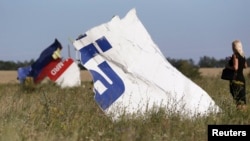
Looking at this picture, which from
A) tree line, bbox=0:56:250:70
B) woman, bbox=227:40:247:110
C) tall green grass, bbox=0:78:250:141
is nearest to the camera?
tall green grass, bbox=0:78:250:141

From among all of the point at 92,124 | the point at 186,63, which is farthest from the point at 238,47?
the point at 186,63

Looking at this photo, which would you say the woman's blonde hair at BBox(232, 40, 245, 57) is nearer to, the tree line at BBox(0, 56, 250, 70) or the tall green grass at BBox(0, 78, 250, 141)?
the tall green grass at BBox(0, 78, 250, 141)

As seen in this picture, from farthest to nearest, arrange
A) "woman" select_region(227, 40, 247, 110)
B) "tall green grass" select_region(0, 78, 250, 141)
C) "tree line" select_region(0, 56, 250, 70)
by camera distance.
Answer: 1. "tree line" select_region(0, 56, 250, 70)
2. "woman" select_region(227, 40, 247, 110)
3. "tall green grass" select_region(0, 78, 250, 141)

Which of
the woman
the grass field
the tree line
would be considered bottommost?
the grass field

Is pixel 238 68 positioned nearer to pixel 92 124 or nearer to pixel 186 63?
pixel 92 124

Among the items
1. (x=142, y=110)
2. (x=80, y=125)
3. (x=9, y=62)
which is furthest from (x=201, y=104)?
(x=9, y=62)

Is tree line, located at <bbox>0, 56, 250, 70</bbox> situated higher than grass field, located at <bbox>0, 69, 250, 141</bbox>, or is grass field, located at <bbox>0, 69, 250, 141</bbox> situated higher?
tree line, located at <bbox>0, 56, 250, 70</bbox>

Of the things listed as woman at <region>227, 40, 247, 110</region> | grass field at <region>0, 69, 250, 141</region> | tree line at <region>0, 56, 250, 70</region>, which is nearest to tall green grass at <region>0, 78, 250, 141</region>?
grass field at <region>0, 69, 250, 141</region>

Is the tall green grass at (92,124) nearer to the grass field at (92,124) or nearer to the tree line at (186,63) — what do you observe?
the grass field at (92,124)

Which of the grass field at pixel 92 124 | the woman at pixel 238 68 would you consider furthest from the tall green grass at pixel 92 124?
the woman at pixel 238 68

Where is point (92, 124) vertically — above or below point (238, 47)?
below

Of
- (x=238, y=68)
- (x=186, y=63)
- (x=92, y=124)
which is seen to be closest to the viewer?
(x=92, y=124)

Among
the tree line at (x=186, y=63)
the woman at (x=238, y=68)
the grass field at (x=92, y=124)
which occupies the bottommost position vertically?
the grass field at (x=92, y=124)

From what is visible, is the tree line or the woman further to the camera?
the tree line
